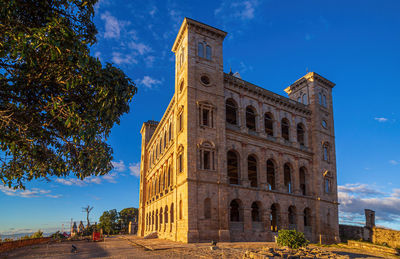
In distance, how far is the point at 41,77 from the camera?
37.5 feet

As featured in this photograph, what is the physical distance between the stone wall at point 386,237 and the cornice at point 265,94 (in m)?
16.1

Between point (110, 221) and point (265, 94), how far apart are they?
57.0 metres

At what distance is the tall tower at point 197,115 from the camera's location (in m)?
26.6

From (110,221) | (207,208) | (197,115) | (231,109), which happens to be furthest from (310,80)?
(110,221)

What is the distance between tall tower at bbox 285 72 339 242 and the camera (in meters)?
36.0

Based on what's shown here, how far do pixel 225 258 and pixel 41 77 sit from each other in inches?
486

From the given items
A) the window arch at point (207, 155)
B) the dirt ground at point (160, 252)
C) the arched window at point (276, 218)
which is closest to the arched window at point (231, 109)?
the window arch at point (207, 155)

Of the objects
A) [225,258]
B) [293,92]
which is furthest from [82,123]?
[293,92]

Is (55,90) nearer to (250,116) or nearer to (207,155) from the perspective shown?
(207,155)

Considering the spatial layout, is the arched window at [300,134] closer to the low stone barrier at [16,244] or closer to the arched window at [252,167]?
the arched window at [252,167]

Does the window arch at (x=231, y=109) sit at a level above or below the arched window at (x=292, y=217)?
above

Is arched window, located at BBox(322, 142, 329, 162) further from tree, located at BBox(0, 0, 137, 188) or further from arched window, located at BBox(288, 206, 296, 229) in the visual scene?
tree, located at BBox(0, 0, 137, 188)

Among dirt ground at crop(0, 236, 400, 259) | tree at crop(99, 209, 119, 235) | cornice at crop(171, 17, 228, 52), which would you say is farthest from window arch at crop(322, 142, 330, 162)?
tree at crop(99, 209, 119, 235)

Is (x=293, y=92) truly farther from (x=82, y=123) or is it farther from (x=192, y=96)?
(x=82, y=123)
